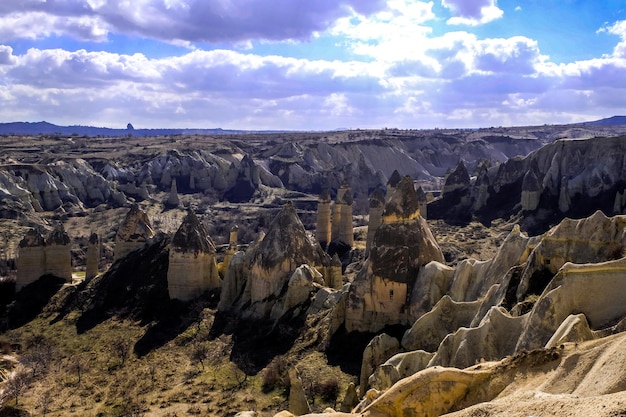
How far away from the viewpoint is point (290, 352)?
24.0 metres

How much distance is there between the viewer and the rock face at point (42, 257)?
35.9 metres

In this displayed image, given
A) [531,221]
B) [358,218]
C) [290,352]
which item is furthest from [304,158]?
[290,352]

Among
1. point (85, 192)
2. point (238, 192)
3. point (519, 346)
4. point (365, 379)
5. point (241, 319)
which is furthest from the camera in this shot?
point (238, 192)

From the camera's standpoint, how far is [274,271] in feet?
93.0

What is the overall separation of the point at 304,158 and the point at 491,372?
339ft

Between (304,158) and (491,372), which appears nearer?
(491,372)

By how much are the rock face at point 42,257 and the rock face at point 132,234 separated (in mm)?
2747

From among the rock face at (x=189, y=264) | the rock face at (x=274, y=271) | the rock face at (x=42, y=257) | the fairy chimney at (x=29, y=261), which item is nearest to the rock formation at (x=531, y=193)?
the rock face at (x=274, y=271)

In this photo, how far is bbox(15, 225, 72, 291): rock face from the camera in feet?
118

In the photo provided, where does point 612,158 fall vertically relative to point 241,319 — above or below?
Answer: above

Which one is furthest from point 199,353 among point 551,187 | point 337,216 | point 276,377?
point 551,187

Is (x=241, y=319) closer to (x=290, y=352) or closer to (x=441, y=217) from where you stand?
(x=290, y=352)

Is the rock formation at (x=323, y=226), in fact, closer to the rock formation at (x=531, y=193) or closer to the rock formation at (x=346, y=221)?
the rock formation at (x=346, y=221)

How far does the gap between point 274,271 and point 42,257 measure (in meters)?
15.2
